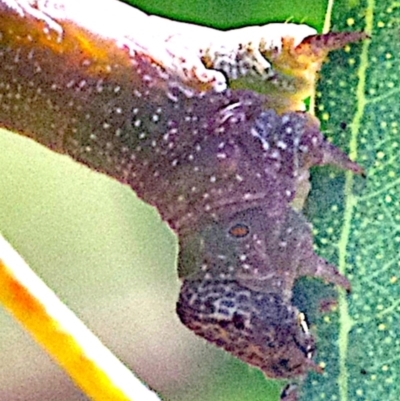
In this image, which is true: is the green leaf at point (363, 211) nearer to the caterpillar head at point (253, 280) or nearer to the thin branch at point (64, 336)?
the caterpillar head at point (253, 280)

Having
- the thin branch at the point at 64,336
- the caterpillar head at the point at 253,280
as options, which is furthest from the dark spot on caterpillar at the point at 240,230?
the thin branch at the point at 64,336

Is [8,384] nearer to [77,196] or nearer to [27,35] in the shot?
[77,196]

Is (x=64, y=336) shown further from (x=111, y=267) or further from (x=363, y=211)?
(x=363, y=211)

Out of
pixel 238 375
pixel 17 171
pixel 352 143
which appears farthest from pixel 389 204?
pixel 17 171

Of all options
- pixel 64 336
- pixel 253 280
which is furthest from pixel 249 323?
pixel 64 336

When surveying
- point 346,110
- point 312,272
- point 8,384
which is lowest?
point 8,384

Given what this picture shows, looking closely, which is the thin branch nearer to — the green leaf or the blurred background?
the blurred background
